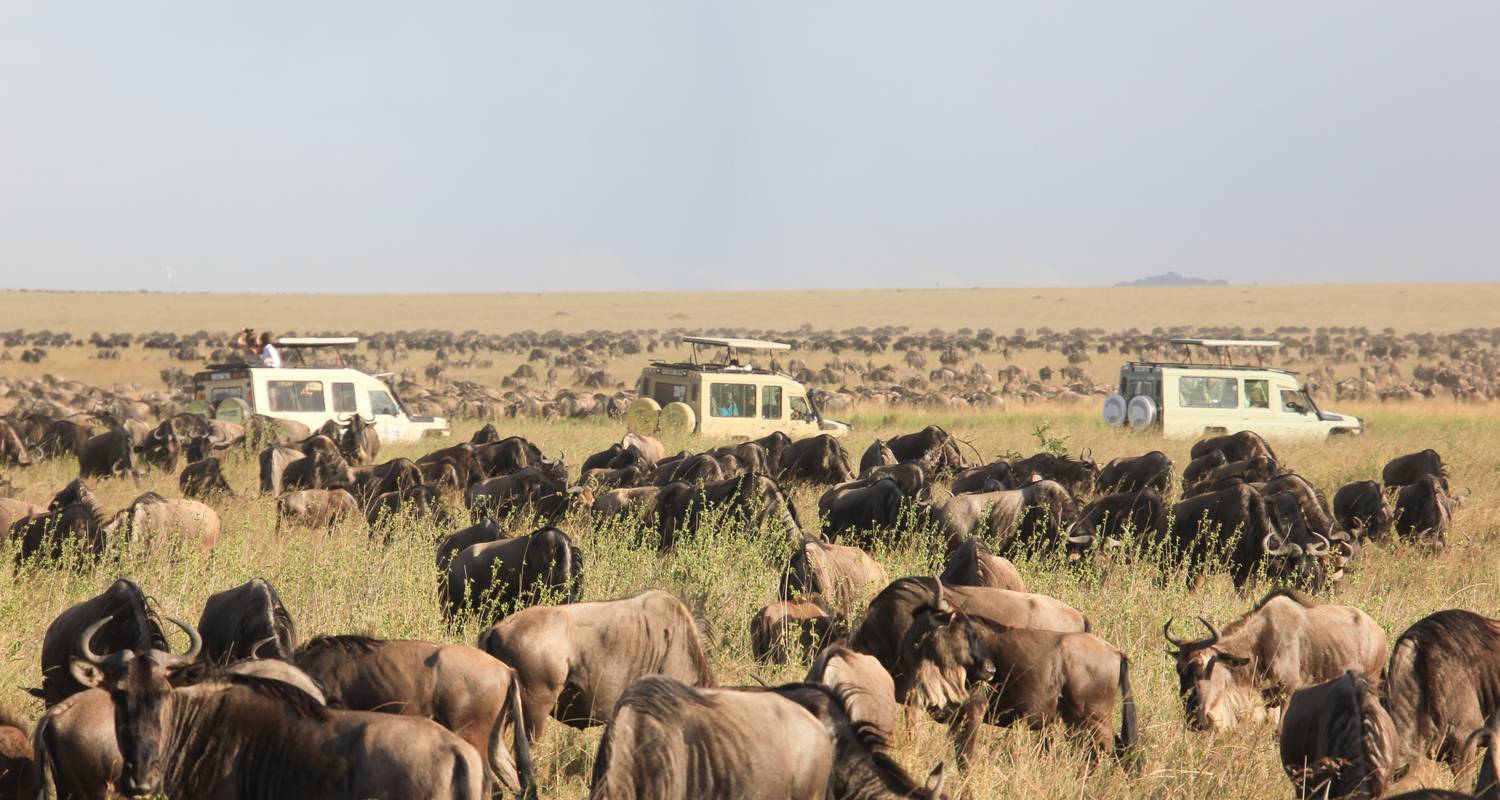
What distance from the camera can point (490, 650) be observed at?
6.32 metres

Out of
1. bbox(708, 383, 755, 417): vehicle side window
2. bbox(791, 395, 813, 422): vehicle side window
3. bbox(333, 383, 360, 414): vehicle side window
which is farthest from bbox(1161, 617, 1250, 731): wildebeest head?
bbox(333, 383, 360, 414): vehicle side window

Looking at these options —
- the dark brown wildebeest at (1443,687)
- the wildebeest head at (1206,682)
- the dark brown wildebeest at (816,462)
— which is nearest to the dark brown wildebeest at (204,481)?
the dark brown wildebeest at (816,462)

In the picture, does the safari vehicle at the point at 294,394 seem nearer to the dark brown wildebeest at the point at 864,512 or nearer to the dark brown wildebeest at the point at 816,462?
the dark brown wildebeest at the point at 816,462

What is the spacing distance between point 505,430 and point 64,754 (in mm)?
19913

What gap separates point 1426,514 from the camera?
13.3m

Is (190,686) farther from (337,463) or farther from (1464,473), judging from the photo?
(1464,473)

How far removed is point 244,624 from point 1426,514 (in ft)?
37.7

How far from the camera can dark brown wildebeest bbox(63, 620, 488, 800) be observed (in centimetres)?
465

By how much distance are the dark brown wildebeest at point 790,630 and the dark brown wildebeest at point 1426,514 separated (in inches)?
312

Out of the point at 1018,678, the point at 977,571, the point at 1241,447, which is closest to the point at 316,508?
the point at 977,571

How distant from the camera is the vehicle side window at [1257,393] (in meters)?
22.9

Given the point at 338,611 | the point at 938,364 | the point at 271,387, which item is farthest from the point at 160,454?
the point at 938,364

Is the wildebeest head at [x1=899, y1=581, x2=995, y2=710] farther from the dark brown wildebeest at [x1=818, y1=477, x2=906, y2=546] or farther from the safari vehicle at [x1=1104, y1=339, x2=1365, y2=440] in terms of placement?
the safari vehicle at [x1=1104, y1=339, x2=1365, y2=440]

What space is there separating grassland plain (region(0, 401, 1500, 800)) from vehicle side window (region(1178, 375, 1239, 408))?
7.23 metres
